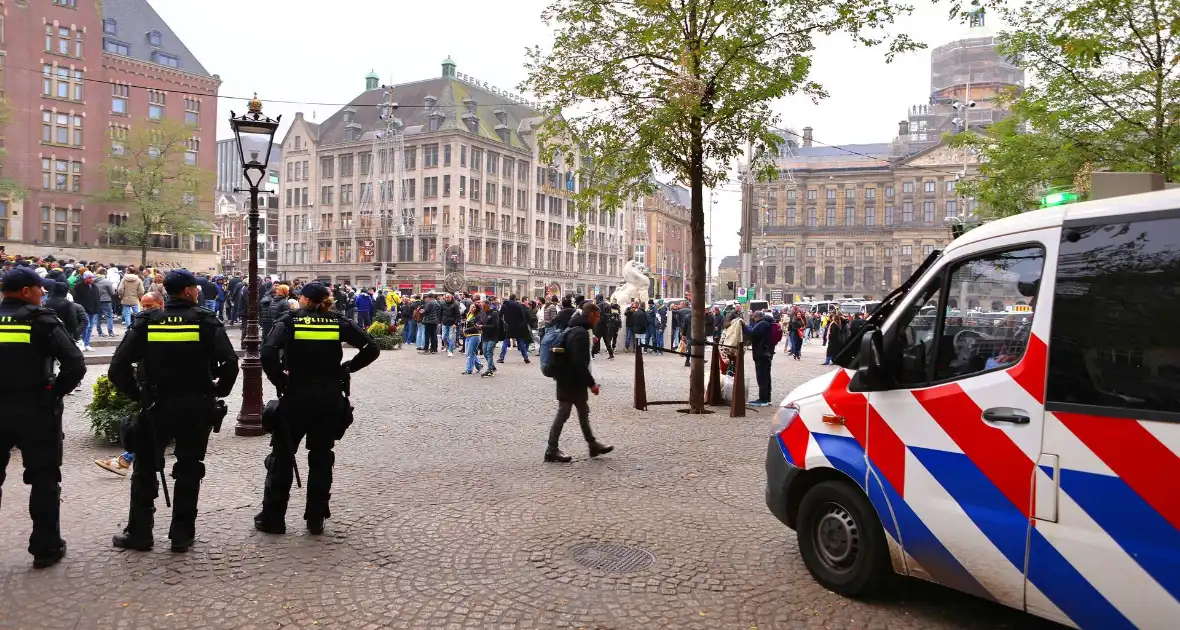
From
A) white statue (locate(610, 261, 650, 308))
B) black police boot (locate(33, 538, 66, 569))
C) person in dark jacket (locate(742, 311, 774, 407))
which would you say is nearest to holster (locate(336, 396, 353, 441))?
black police boot (locate(33, 538, 66, 569))

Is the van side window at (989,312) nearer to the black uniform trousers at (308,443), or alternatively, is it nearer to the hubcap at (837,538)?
the hubcap at (837,538)

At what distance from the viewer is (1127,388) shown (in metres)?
3.32

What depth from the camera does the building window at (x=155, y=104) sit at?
5809cm

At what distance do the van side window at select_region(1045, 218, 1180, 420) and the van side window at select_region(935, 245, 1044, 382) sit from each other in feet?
0.53

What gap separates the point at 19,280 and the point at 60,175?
5982 centimetres

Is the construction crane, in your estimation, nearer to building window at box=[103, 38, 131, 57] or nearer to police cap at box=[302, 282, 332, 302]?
building window at box=[103, 38, 131, 57]

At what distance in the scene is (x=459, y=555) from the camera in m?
5.22

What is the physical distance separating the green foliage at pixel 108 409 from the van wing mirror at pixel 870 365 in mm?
7064

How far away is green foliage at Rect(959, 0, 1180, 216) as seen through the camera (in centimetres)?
1291

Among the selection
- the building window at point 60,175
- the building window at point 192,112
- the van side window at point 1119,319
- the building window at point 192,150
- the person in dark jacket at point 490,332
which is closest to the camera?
the van side window at point 1119,319

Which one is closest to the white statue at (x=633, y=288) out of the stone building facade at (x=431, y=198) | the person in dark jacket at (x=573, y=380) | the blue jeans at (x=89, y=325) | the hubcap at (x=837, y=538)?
the blue jeans at (x=89, y=325)

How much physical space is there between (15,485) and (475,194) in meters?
65.3

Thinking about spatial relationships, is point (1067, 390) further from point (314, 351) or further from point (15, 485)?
point (15, 485)

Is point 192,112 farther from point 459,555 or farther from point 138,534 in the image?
point 459,555
